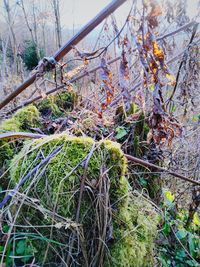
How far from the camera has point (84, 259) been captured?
4.10ft

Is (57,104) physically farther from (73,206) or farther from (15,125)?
(73,206)

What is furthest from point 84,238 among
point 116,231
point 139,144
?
point 139,144

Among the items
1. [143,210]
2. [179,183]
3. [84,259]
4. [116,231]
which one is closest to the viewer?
[84,259]

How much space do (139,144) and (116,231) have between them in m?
1.03

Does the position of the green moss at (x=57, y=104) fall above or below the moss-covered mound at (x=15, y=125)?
above

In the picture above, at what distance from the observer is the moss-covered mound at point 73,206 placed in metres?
1.25

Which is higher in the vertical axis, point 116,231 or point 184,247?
point 116,231

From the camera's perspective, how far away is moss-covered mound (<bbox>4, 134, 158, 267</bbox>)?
49.3 inches

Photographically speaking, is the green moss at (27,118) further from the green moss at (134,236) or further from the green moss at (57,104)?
the green moss at (134,236)

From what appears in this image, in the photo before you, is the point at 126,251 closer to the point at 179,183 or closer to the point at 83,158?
the point at 83,158

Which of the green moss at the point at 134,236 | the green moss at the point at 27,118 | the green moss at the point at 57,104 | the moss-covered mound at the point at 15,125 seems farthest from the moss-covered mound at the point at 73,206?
the green moss at the point at 57,104

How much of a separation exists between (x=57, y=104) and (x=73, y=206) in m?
1.77

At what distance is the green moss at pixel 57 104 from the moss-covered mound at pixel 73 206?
1251 millimetres

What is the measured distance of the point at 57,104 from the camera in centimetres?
285
